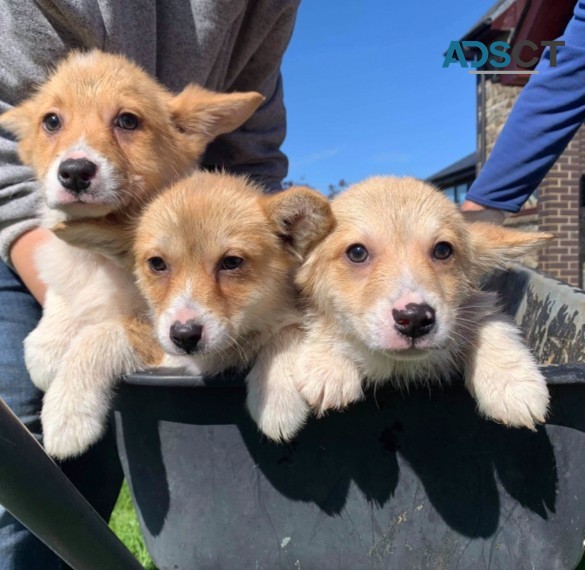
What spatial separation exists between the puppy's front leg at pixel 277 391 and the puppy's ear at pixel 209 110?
1138 mm

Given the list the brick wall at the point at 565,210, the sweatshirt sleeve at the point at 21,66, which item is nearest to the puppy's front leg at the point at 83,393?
the sweatshirt sleeve at the point at 21,66

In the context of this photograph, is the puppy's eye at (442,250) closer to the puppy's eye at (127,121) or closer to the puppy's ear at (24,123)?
the puppy's eye at (127,121)

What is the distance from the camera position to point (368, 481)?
5.06 feet

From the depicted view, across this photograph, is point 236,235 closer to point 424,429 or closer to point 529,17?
point 424,429

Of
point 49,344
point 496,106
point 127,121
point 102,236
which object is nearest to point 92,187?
point 102,236

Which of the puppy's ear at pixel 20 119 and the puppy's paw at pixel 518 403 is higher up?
the puppy's ear at pixel 20 119

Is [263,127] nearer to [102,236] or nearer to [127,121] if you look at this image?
[127,121]

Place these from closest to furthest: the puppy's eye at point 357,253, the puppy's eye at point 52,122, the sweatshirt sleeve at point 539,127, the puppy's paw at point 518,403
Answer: the puppy's paw at point 518,403 → the puppy's eye at point 357,253 → the puppy's eye at point 52,122 → the sweatshirt sleeve at point 539,127

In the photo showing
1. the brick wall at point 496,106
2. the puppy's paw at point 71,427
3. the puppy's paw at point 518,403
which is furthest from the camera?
the brick wall at point 496,106

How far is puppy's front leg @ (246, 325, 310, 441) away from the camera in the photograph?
154 centimetres

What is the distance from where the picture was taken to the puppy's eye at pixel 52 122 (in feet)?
7.93

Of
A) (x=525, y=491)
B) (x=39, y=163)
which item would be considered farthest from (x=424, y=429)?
(x=39, y=163)

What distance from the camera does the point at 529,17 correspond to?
31.5 ft

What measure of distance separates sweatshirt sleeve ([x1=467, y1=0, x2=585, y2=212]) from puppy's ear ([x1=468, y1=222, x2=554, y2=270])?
1.15 m
